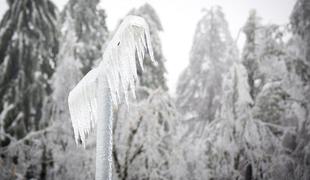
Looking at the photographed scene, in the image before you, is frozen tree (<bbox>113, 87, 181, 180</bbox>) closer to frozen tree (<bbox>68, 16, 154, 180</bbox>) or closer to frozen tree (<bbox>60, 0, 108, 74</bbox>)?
frozen tree (<bbox>68, 16, 154, 180</bbox>)

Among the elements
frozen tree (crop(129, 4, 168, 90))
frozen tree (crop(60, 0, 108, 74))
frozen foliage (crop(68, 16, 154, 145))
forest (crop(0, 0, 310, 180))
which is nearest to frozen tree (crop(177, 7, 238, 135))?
frozen tree (crop(129, 4, 168, 90))

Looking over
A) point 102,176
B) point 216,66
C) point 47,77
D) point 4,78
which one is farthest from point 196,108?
point 102,176

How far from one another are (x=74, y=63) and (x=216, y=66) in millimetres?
13388

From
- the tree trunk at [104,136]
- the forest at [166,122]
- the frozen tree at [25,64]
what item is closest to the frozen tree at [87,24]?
the frozen tree at [25,64]

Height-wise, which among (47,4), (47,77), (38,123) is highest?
(47,4)

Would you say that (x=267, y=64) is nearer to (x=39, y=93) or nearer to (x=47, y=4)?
(x=39, y=93)

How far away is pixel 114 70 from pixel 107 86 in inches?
3.4

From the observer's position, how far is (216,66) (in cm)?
2009

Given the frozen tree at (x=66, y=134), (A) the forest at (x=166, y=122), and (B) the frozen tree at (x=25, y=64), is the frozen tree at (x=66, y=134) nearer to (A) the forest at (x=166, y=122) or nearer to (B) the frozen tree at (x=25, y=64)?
(A) the forest at (x=166, y=122)

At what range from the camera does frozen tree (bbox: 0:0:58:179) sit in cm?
971

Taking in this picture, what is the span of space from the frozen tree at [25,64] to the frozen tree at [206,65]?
35.8 ft

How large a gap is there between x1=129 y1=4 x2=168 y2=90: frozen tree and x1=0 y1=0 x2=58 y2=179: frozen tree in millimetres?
3484

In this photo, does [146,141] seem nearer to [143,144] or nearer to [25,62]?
[143,144]

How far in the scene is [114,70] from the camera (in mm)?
1415
